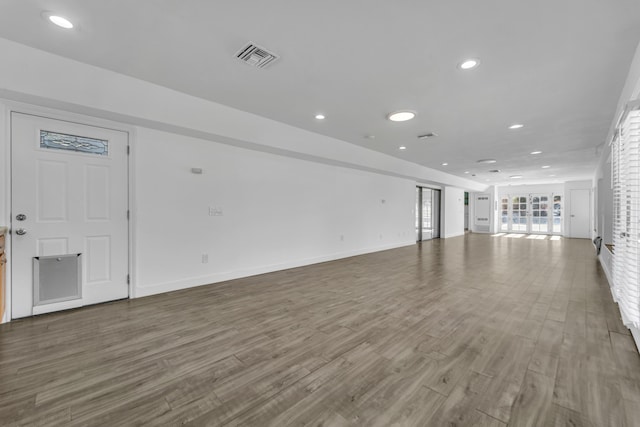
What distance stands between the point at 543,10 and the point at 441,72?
3.15 feet

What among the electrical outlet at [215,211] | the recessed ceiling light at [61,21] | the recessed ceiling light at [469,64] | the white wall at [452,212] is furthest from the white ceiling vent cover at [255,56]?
the white wall at [452,212]

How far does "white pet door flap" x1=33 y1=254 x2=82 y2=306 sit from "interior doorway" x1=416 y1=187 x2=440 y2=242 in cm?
947

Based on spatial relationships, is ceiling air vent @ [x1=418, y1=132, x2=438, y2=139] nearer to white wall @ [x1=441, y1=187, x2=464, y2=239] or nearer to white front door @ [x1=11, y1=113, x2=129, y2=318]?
white front door @ [x1=11, y1=113, x2=129, y2=318]

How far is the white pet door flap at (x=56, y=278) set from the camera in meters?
3.01

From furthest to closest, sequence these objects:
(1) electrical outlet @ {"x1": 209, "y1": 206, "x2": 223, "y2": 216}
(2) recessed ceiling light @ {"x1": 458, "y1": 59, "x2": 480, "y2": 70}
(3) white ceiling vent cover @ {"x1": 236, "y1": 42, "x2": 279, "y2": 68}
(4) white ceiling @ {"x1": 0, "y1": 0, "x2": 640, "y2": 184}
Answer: (1) electrical outlet @ {"x1": 209, "y1": 206, "x2": 223, "y2": 216} < (2) recessed ceiling light @ {"x1": 458, "y1": 59, "x2": 480, "y2": 70} < (3) white ceiling vent cover @ {"x1": 236, "y1": 42, "x2": 279, "y2": 68} < (4) white ceiling @ {"x1": 0, "y1": 0, "x2": 640, "y2": 184}

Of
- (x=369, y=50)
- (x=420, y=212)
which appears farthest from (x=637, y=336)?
(x=420, y=212)

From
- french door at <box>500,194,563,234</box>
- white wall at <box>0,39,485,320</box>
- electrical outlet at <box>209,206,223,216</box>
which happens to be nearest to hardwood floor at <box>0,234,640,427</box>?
white wall at <box>0,39,485,320</box>

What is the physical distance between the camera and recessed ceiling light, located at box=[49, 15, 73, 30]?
2.15 m

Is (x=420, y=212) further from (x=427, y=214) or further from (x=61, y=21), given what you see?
(x=61, y=21)

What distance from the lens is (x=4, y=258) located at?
270 centimetres

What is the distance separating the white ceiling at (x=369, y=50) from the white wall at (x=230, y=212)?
102 centimetres

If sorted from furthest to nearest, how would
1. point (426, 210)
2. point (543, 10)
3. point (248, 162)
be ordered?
point (426, 210)
point (248, 162)
point (543, 10)

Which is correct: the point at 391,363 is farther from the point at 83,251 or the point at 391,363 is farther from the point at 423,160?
the point at 423,160

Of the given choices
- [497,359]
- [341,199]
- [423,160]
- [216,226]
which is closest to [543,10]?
[497,359]
